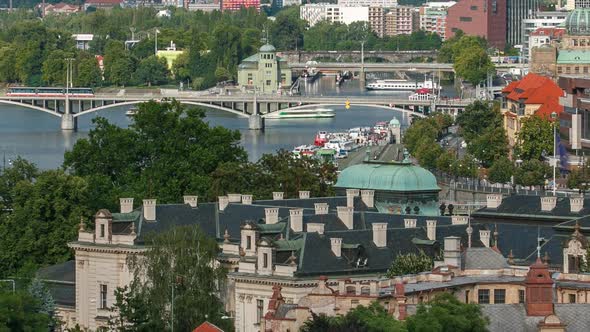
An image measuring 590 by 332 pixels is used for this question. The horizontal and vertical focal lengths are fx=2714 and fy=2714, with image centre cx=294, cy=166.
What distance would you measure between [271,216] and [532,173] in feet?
126

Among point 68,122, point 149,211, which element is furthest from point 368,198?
point 68,122

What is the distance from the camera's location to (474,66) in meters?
188

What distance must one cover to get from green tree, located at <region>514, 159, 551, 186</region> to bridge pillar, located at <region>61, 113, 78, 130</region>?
60.9 metres

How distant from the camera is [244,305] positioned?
173ft

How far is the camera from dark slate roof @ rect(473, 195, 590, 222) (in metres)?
59.8

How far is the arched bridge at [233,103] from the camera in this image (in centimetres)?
15675

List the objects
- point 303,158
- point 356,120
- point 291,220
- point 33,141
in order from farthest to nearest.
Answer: point 356,120 → point 33,141 → point 303,158 → point 291,220

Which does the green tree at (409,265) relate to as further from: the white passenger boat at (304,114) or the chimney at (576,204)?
the white passenger boat at (304,114)

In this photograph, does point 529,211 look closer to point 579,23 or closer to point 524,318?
point 524,318

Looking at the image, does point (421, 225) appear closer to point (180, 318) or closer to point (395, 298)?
point (180, 318)

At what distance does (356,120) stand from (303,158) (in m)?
91.9

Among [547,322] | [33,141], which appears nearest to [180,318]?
[547,322]

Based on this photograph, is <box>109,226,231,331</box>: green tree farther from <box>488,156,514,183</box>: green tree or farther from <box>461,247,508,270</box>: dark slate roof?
<box>488,156,514,183</box>: green tree

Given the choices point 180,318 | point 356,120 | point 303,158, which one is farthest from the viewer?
point 356,120
